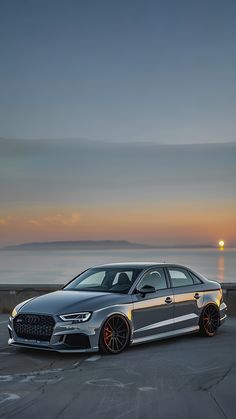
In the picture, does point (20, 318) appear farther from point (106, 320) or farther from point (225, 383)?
point (225, 383)

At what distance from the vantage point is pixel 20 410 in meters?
6.71

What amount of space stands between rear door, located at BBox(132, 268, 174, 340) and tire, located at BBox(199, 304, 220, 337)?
94cm

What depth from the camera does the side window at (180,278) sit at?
12.0 meters

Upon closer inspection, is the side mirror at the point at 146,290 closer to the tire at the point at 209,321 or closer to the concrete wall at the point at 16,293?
the tire at the point at 209,321

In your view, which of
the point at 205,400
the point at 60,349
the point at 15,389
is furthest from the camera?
the point at 60,349

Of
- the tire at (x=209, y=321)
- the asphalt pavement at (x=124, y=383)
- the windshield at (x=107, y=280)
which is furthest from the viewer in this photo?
the tire at (x=209, y=321)

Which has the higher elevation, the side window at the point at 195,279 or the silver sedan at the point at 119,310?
the side window at the point at 195,279

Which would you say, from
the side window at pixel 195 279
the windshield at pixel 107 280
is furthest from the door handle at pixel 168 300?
the side window at pixel 195 279

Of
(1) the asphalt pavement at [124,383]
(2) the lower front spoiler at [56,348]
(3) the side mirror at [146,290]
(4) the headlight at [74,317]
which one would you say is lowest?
(1) the asphalt pavement at [124,383]

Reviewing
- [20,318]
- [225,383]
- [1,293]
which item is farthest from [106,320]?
[1,293]

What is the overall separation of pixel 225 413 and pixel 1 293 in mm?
11313

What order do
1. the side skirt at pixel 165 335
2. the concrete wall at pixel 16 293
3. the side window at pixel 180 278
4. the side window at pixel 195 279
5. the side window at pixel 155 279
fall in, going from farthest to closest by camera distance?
the concrete wall at pixel 16 293
the side window at pixel 195 279
the side window at pixel 180 278
the side window at pixel 155 279
the side skirt at pixel 165 335

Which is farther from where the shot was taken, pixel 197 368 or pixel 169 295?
pixel 169 295

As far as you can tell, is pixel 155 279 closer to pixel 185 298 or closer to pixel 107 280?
pixel 185 298
